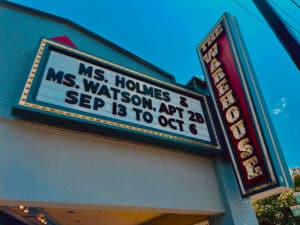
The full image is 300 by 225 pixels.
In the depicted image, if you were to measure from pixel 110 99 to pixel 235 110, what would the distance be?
3.41 meters

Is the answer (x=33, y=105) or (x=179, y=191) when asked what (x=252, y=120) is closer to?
(x=179, y=191)

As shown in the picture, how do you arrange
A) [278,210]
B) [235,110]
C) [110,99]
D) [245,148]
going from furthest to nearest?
[278,210] < [235,110] < [245,148] < [110,99]

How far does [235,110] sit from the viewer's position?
268 inches

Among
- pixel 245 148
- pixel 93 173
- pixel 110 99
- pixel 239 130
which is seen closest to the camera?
pixel 93 173

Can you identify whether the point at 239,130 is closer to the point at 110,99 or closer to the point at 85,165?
the point at 110,99

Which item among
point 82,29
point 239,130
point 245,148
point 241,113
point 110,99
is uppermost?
point 82,29

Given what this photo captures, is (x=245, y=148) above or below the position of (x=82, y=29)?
below

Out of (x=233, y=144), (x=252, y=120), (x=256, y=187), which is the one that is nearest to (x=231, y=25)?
(x=252, y=120)

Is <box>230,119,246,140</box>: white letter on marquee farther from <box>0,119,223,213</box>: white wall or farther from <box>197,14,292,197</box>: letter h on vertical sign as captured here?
<box>0,119,223,213</box>: white wall

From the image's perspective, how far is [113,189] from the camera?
17.1 ft

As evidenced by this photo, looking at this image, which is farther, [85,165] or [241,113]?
[241,113]

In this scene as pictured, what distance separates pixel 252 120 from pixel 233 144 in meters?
0.83

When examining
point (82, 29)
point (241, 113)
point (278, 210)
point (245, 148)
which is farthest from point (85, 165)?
point (278, 210)

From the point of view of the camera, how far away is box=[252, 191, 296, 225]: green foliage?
16.7 metres
